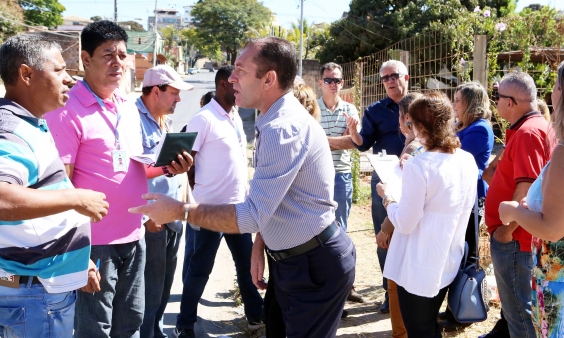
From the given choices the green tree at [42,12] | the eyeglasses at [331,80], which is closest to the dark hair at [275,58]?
the eyeglasses at [331,80]

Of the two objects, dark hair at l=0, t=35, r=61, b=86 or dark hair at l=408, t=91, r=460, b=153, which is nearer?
dark hair at l=0, t=35, r=61, b=86

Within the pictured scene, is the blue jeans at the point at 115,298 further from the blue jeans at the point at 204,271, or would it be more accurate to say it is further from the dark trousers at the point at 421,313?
the dark trousers at the point at 421,313

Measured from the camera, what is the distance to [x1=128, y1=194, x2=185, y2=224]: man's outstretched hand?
2.41m

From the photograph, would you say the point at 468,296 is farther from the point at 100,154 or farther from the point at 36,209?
the point at 36,209

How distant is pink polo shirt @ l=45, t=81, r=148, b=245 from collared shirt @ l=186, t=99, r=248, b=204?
0.97 m

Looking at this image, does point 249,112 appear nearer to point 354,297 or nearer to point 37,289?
point 354,297

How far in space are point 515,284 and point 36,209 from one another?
9.30 feet

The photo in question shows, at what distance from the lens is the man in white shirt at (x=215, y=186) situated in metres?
4.12

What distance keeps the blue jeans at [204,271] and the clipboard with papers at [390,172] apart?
1.41 metres

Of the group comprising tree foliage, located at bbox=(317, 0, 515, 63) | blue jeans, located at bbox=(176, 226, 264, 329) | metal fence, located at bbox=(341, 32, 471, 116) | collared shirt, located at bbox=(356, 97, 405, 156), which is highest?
tree foliage, located at bbox=(317, 0, 515, 63)

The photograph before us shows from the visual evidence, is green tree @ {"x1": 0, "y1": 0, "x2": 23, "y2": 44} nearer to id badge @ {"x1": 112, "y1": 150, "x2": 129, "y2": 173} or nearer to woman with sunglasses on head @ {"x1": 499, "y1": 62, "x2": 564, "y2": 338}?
id badge @ {"x1": 112, "y1": 150, "x2": 129, "y2": 173}

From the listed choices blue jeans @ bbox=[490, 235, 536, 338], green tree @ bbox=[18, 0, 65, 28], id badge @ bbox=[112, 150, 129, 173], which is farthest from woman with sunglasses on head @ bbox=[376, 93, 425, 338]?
green tree @ bbox=[18, 0, 65, 28]

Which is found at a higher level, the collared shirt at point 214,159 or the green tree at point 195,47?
the green tree at point 195,47

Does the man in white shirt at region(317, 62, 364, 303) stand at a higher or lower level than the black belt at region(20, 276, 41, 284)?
higher
